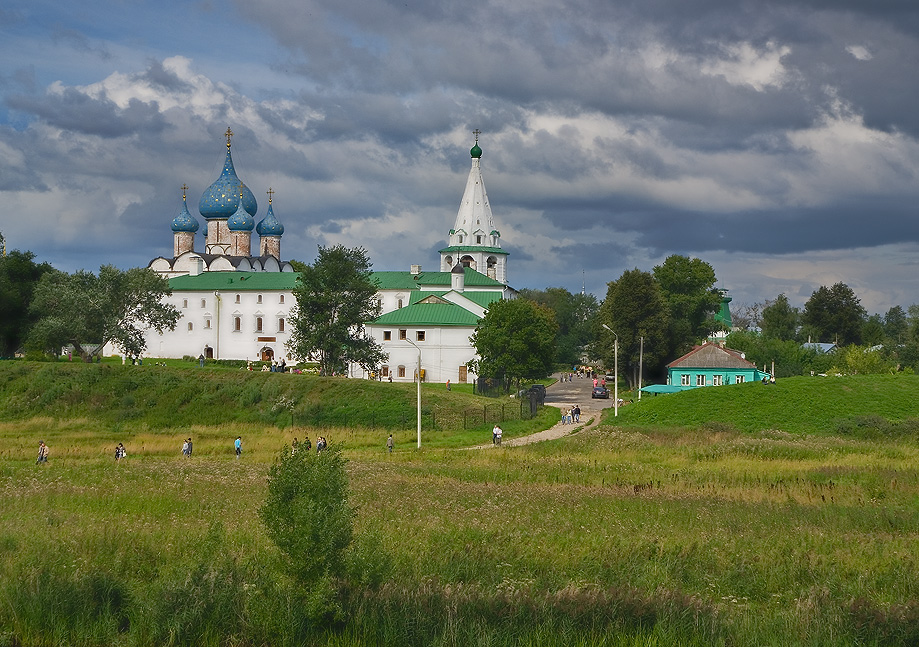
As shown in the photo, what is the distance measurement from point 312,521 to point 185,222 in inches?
3537

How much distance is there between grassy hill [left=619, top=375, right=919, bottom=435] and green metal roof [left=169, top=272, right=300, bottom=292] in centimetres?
4979

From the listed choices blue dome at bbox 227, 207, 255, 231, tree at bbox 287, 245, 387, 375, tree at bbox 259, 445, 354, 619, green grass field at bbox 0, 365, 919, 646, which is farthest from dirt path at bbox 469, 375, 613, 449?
blue dome at bbox 227, 207, 255, 231

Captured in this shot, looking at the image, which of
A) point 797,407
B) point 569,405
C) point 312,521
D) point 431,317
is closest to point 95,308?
point 431,317

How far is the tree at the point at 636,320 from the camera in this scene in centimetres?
7038

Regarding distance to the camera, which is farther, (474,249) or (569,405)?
(474,249)

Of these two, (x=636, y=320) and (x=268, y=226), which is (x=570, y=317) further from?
(x=636, y=320)

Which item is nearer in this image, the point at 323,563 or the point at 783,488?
the point at 323,563

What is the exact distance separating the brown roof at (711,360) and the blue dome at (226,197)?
48377 mm

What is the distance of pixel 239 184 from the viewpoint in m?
95.9

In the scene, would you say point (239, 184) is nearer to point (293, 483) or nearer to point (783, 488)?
point (783, 488)

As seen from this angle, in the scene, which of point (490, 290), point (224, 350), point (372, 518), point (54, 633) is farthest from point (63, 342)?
Answer: point (54, 633)

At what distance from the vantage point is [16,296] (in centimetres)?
6594

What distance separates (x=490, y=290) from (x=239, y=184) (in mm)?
29384

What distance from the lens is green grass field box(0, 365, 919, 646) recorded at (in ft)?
43.4
